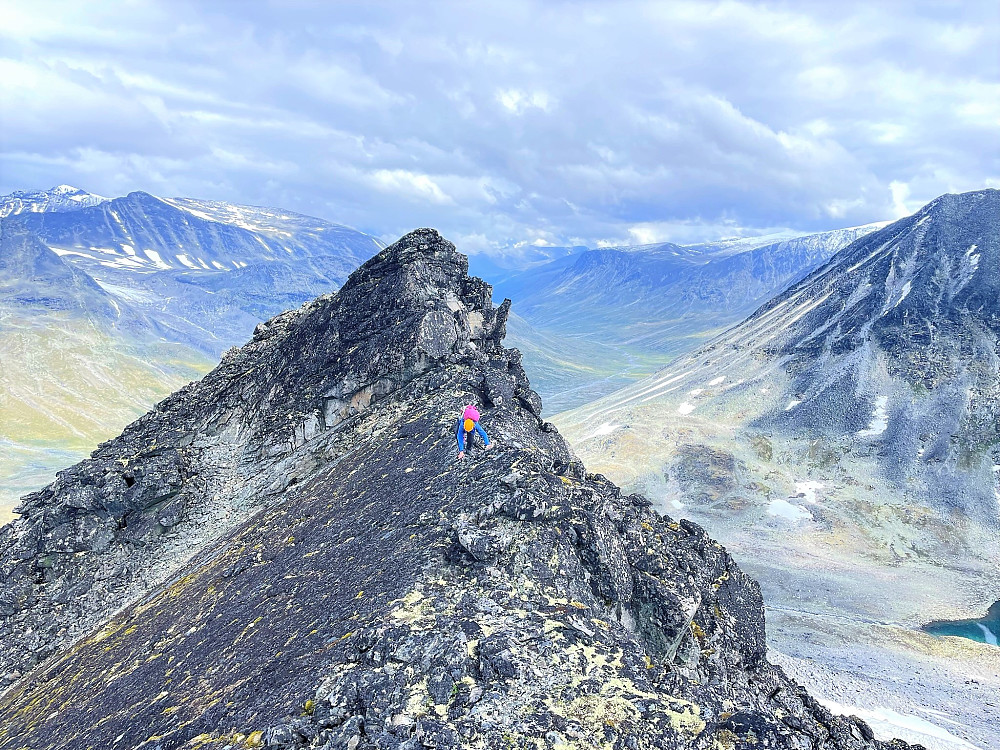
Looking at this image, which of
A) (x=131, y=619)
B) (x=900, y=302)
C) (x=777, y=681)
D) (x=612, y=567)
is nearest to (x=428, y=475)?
(x=612, y=567)

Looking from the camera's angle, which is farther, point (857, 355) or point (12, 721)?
point (857, 355)

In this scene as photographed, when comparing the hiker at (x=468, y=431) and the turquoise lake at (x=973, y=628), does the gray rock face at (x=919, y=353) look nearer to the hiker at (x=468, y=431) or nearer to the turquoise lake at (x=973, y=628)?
the turquoise lake at (x=973, y=628)

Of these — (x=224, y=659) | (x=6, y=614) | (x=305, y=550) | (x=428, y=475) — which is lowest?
(x=6, y=614)

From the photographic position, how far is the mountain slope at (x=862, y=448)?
75000mm

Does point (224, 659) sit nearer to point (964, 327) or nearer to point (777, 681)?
point (777, 681)

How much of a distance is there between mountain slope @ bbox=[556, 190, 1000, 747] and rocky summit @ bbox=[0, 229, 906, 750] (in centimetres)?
4276

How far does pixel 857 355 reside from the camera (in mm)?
139625

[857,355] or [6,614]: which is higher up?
[857,355]

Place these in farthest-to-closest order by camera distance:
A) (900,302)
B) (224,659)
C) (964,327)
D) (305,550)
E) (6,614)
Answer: (900,302) < (964,327) < (6,614) < (305,550) < (224,659)

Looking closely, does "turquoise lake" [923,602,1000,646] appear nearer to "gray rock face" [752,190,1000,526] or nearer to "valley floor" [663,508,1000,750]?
"valley floor" [663,508,1000,750]

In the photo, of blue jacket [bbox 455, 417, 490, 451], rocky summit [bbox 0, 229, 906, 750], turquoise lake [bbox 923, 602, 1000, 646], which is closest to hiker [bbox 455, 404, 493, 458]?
blue jacket [bbox 455, 417, 490, 451]

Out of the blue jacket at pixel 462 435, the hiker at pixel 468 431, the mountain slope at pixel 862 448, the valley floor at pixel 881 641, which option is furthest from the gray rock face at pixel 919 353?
the hiker at pixel 468 431

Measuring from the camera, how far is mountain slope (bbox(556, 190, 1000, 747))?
246 ft

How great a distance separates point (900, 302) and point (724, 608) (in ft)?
480
